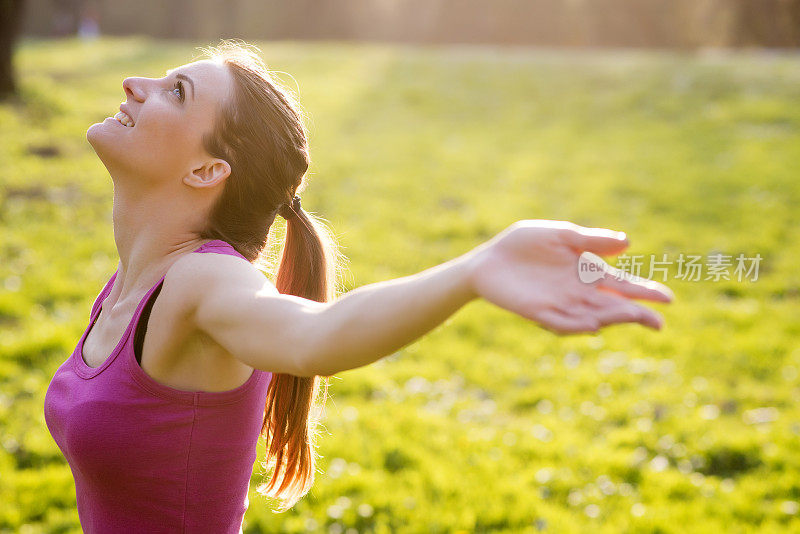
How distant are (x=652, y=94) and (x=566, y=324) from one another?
14457mm

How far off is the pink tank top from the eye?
0.35m

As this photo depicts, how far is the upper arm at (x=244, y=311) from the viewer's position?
1.40m

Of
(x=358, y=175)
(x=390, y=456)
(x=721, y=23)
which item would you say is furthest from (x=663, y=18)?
(x=390, y=456)

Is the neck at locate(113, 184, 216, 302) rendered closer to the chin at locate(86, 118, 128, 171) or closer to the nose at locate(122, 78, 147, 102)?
the chin at locate(86, 118, 128, 171)

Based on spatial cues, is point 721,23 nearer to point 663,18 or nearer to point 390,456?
point 663,18

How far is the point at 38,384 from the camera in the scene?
4.77 m

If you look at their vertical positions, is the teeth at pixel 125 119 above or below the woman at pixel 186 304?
above

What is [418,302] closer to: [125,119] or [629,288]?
[629,288]

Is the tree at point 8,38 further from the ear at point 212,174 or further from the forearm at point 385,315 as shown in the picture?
the forearm at point 385,315

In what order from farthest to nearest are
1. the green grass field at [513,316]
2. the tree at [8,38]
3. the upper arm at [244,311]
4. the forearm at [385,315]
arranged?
the tree at [8,38] → the green grass field at [513,316] → the upper arm at [244,311] → the forearm at [385,315]

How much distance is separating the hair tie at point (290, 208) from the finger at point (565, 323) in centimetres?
95

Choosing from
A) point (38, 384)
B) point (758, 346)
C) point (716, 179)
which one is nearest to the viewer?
point (38, 384)

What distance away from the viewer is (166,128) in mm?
1749

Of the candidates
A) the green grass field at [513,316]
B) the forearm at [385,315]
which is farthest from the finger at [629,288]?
the green grass field at [513,316]
